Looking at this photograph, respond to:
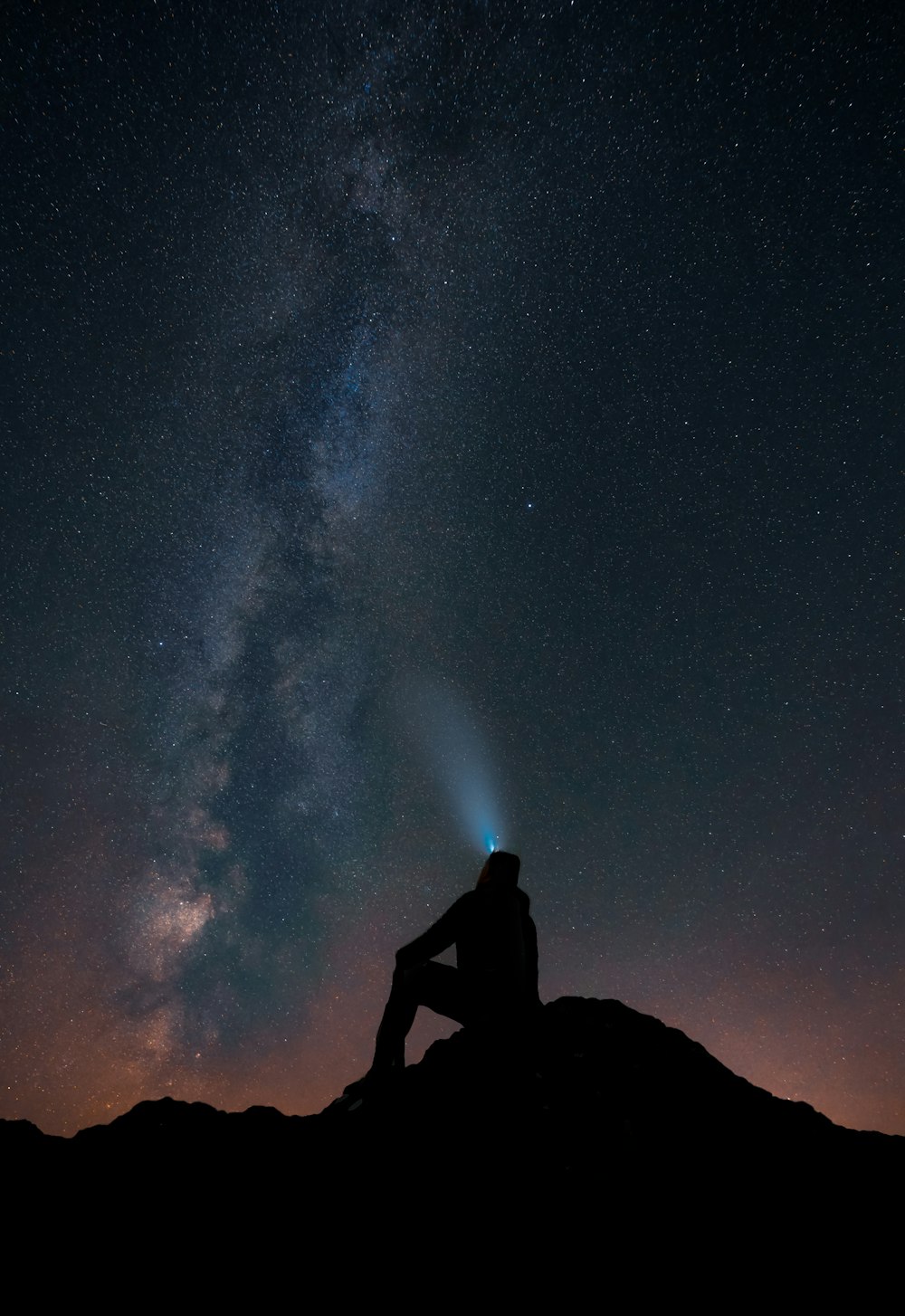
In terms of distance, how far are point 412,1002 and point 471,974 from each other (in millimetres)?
336

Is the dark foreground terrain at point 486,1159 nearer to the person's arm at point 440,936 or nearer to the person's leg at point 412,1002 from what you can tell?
the person's leg at point 412,1002

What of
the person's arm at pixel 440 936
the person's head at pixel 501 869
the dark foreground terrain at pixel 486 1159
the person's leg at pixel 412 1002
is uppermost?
the person's head at pixel 501 869

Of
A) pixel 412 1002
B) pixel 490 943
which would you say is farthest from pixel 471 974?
pixel 412 1002

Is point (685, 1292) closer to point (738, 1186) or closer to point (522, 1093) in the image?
point (738, 1186)

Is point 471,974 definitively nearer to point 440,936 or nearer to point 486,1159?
point 440,936

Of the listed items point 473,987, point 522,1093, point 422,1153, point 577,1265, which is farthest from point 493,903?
point 577,1265

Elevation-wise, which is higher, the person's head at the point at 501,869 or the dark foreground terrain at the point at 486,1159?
the person's head at the point at 501,869

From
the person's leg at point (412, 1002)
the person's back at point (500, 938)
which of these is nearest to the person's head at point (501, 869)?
the person's back at point (500, 938)

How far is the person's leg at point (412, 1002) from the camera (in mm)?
3176

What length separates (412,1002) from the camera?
323 centimetres

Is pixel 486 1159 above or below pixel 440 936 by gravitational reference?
below

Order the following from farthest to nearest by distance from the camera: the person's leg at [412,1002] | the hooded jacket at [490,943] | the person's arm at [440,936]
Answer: the person's arm at [440,936]
the hooded jacket at [490,943]
the person's leg at [412,1002]

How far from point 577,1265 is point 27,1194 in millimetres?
2491

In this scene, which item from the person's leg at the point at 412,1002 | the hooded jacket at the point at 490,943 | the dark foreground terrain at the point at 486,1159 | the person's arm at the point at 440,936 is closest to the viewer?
the dark foreground terrain at the point at 486,1159
